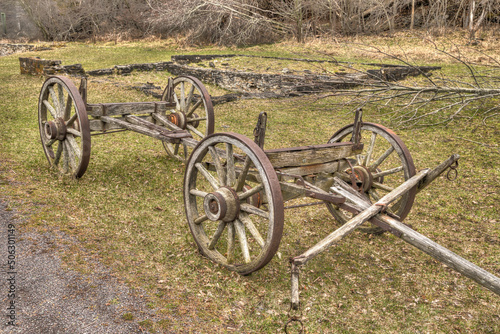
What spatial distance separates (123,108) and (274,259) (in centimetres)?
318

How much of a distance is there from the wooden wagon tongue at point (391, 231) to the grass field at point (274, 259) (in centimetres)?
84

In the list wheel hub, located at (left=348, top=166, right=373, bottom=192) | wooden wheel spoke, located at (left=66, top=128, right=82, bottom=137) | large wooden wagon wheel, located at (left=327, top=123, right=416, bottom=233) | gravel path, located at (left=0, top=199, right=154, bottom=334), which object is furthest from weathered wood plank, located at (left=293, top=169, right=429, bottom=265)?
wooden wheel spoke, located at (left=66, top=128, right=82, bottom=137)

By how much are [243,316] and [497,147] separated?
6839mm

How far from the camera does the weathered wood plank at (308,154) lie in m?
3.66

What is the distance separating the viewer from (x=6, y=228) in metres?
4.35

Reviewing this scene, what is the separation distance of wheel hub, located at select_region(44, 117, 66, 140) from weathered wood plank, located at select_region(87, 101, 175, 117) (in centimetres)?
41

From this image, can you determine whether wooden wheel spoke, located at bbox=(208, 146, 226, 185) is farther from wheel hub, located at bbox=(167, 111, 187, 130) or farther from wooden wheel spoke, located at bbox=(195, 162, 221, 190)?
wheel hub, located at bbox=(167, 111, 187, 130)

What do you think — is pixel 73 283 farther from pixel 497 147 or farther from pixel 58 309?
pixel 497 147

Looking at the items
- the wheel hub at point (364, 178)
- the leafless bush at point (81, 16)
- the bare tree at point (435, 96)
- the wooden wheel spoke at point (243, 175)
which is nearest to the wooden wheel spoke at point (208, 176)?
the wooden wheel spoke at point (243, 175)

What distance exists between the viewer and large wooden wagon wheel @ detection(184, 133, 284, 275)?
3.17 metres

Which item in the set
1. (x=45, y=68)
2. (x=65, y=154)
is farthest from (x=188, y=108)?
(x=45, y=68)

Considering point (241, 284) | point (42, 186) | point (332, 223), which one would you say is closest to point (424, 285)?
Result: point (332, 223)

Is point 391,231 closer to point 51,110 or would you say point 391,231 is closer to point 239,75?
point 51,110

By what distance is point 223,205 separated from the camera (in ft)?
11.4
